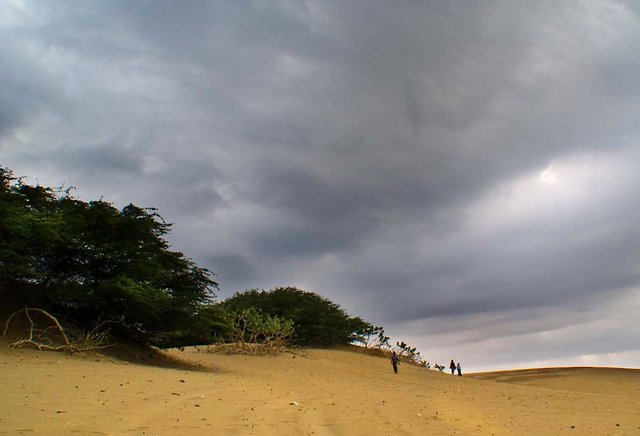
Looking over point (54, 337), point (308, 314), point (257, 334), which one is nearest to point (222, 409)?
point (54, 337)

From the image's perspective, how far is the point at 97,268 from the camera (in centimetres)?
2005

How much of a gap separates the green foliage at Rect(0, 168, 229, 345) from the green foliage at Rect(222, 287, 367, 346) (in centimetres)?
1595

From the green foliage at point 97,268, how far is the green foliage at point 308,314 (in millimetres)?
15953

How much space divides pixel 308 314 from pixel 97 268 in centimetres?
2128

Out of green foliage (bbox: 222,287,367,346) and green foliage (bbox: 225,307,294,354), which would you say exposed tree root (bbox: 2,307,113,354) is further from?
green foliage (bbox: 222,287,367,346)

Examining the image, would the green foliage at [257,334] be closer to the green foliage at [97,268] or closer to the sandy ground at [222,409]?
the green foliage at [97,268]

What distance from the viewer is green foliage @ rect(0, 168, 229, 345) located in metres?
17.8

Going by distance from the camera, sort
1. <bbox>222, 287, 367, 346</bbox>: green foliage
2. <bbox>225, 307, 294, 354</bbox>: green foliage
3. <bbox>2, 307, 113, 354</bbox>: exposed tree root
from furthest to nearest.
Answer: <bbox>222, 287, 367, 346</bbox>: green foliage
<bbox>225, 307, 294, 354</bbox>: green foliage
<bbox>2, 307, 113, 354</bbox>: exposed tree root

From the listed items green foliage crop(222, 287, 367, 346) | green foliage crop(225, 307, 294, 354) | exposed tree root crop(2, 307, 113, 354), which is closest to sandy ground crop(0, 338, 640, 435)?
exposed tree root crop(2, 307, 113, 354)

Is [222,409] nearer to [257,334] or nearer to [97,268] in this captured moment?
[97,268]

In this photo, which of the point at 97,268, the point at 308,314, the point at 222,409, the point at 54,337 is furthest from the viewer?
the point at 308,314

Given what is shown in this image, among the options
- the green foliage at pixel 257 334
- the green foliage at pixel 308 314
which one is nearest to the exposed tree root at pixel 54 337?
the green foliage at pixel 257 334

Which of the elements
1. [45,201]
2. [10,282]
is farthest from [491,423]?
[45,201]

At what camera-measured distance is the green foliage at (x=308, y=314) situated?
37.8 m
